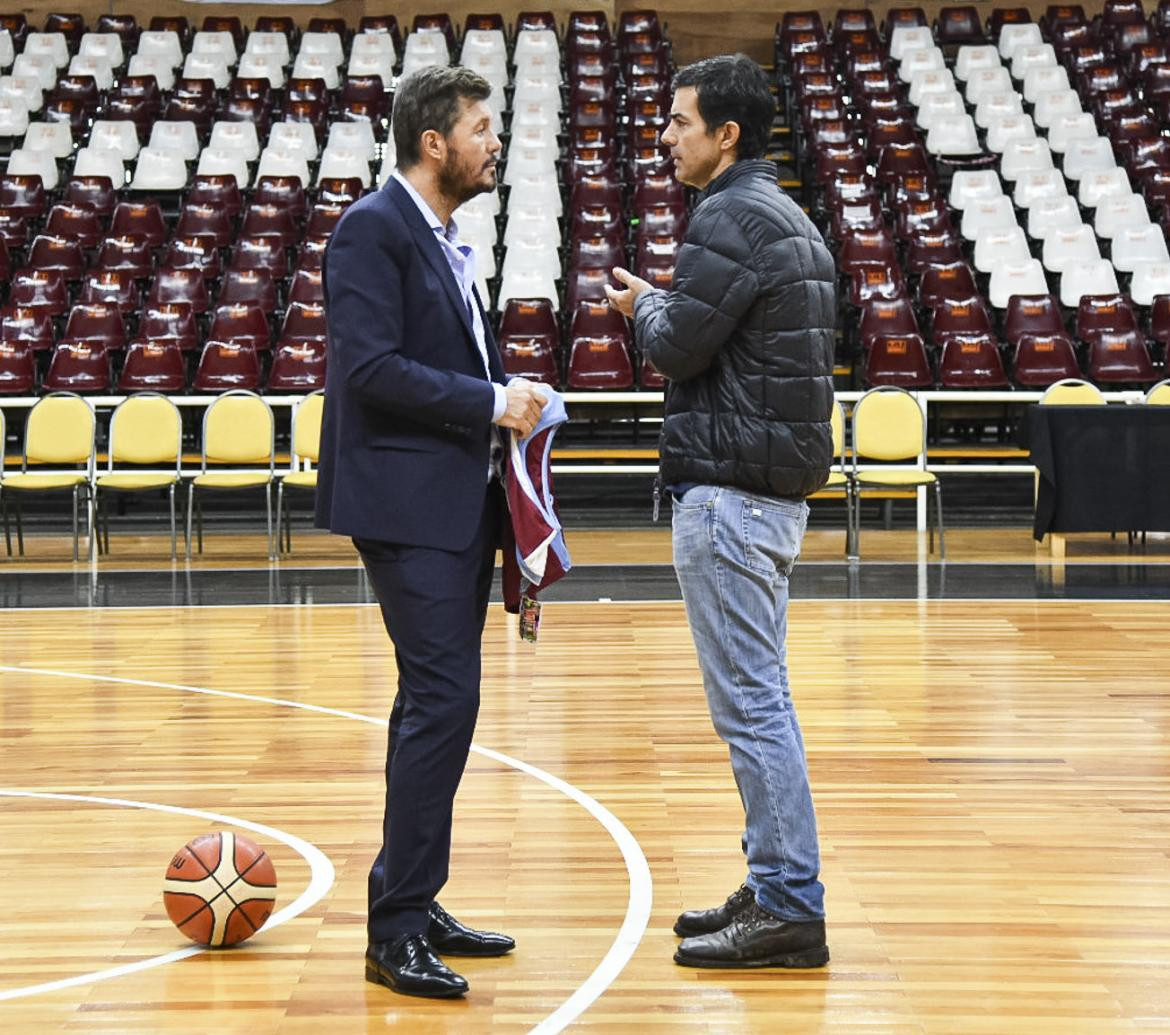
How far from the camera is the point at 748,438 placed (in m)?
2.51

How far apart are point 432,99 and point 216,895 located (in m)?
1.37

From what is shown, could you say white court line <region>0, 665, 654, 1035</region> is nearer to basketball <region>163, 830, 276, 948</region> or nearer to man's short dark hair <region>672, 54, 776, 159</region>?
basketball <region>163, 830, 276, 948</region>

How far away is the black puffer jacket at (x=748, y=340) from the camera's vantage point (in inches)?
97.7

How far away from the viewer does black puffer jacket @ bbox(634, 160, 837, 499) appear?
2480 mm

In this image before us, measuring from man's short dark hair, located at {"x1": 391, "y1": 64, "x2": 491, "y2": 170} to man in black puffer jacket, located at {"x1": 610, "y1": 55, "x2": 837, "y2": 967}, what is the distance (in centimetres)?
34

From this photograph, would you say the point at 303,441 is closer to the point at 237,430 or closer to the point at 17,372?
the point at 237,430

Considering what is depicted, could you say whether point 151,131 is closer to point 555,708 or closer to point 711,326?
point 555,708

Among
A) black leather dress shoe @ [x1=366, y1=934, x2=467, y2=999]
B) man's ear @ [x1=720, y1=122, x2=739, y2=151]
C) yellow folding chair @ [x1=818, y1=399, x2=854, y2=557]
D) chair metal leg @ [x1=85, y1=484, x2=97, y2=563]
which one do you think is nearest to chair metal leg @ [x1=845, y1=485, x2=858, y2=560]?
yellow folding chair @ [x1=818, y1=399, x2=854, y2=557]

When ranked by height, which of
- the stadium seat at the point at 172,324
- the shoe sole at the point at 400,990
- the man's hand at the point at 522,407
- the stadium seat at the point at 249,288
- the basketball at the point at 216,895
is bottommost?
the shoe sole at the point at 400,990

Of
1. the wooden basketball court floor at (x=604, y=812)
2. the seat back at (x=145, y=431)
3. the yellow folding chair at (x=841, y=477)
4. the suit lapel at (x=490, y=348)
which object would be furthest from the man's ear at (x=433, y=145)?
the seat back at (x=145, y=431)

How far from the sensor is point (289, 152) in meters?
12.2

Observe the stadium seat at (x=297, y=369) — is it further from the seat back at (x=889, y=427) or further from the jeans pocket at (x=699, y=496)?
the jeans pocket at (x=699, y=496)

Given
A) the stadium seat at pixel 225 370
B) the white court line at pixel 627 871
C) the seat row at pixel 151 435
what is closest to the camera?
the white court line at pixel 627 871

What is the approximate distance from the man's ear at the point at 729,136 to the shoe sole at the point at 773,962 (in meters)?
1.32
